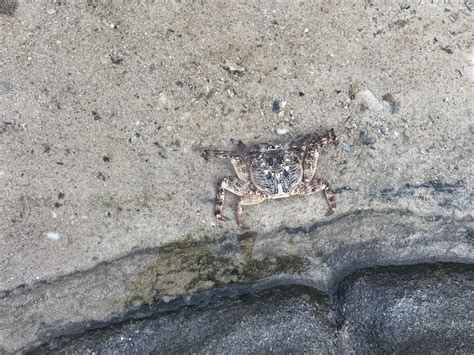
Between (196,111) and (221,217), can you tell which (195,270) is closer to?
(221,217)

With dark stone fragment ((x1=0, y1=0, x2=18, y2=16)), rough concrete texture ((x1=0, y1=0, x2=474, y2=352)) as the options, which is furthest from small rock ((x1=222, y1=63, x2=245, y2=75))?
dark stone fragment ((x1=0, y1=0, x2=18, y2=16))

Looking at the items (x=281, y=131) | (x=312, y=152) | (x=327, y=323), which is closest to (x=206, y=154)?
(x=281, y=131)

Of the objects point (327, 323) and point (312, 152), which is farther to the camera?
point (312, 152)

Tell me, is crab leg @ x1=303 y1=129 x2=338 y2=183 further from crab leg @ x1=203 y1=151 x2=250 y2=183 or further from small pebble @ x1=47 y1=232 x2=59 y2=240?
small pebble @ x1=47 y1=232 x2=59 y2=240

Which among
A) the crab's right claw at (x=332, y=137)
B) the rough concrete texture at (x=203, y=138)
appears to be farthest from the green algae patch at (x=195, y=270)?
the crab's right claw at (x=332, y=137)

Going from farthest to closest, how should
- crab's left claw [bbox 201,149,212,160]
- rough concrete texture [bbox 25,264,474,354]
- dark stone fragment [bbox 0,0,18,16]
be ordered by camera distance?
crab's left claw [bbox 201,149,212,160] → dark stone fragment [bbox 0,0,18,16] → rough concrete texture [bbox 25,264,474,354]

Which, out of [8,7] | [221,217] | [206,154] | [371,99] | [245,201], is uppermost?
[8,7]

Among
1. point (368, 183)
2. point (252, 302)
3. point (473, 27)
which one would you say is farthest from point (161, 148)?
point (473, 27)

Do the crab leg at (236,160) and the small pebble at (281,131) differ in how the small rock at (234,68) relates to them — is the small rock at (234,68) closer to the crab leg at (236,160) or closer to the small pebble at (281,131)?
the small pebble at (281,131)
